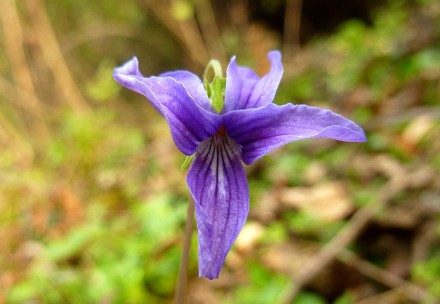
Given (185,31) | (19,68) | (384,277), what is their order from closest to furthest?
(384,277), (19,68), (185,31)

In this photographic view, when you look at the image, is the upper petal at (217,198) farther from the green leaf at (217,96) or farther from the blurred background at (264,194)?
the blurred background at (264,194)

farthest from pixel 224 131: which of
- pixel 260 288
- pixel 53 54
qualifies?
pixel 53 54

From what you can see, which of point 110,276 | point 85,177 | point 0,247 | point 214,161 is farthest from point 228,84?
point 85,177

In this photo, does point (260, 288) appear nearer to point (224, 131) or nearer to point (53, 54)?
point (224, 131)

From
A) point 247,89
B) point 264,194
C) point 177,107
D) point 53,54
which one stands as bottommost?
point 177,107

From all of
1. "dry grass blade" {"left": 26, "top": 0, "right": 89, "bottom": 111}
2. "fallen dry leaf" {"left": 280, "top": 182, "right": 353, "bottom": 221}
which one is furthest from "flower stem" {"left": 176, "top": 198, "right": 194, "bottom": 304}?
"dry grass blade" {"left": 26, "top": 0, "right": 89, "bottom": 111}

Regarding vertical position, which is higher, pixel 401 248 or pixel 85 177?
pixel 85 177

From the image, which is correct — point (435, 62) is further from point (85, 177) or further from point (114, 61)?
point (114, 61)
